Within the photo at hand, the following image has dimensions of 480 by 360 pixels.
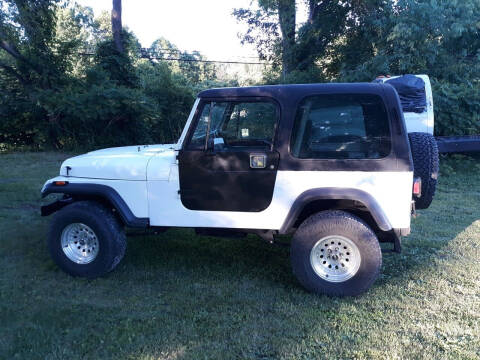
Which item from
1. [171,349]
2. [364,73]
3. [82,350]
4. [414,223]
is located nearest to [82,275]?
[82,350]

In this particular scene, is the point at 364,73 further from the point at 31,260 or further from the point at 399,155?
the point at 31,260

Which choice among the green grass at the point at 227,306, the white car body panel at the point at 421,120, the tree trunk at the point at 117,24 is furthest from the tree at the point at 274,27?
the green grass at the point at 227,306

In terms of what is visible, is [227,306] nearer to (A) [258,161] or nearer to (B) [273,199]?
(B) [273,199]

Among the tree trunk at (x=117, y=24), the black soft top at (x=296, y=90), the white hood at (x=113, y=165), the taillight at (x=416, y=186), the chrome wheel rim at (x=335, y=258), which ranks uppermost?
the tree trunk at (x=117, y=24)

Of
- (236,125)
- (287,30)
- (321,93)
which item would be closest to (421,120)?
(321,93)

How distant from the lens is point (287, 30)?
18.2 m

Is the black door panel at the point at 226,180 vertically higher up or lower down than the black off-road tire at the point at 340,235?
higher up

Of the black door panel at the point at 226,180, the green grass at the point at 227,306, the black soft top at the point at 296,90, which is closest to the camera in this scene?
the green grass at the point at 227,306

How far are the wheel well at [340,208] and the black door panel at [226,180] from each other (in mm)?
447

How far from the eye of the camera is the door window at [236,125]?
4.00 meters

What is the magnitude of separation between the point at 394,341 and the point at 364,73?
1114 centimetres

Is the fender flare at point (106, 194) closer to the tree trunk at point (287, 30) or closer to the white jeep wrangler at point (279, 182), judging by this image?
the white jeep wrangler at point (279, 182)

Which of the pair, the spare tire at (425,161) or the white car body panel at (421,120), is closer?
the spare tire at (425,161)

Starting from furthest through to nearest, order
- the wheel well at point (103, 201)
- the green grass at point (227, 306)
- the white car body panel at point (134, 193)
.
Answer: the wheel well at point (103, 201) → the white car body panel at point (134, 193) → the green grass at point (227, 306)
